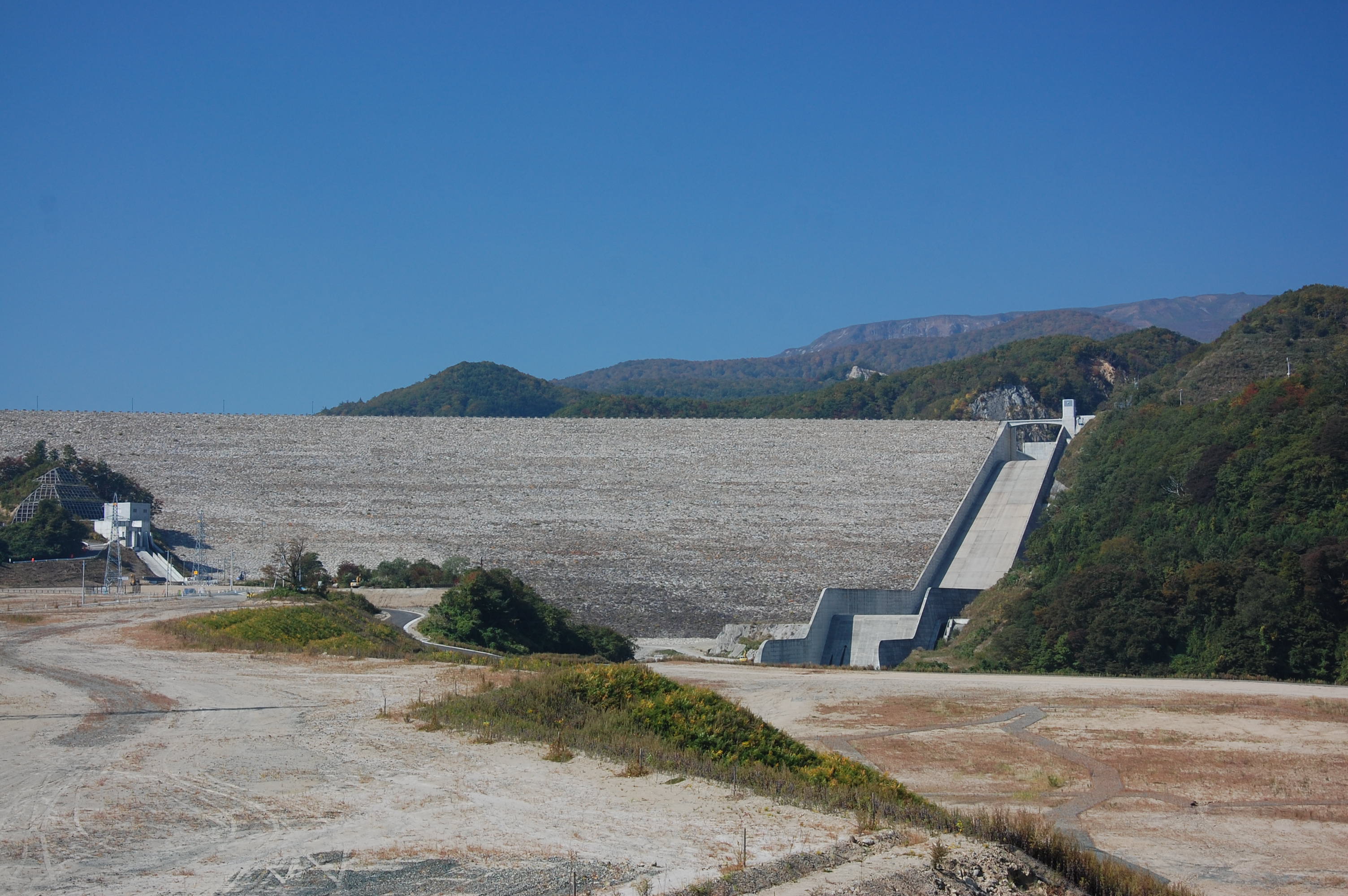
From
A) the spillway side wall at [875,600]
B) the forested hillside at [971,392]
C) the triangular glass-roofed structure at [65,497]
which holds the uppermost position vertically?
the forested hillside at [971,392]

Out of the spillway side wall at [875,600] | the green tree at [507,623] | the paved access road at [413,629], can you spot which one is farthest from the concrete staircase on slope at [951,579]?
the paved access road at [413,629]

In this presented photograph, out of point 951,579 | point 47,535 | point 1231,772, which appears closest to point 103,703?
point 1231,772

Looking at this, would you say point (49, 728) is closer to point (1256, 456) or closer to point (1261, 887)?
point (1261, 887)

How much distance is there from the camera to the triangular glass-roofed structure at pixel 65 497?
33438 millimetres

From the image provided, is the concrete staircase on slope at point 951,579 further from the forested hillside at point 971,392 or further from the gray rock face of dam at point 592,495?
the forested hillside at point 971,392

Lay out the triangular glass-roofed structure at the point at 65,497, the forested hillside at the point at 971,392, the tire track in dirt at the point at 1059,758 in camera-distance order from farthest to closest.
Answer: the forested hillside at the point at 971,392
the triangular glass-roofed structure at the point at 65,497
the tire track in dirt at the point at 1059,758

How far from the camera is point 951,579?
3192 centimetres

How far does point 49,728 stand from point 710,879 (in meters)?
6.41

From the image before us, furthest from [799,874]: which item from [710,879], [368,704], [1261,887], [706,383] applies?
[706,383]

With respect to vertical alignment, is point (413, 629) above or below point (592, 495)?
below

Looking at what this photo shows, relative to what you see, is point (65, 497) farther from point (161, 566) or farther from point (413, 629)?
point (413, 629)

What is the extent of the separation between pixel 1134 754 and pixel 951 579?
68.0ft

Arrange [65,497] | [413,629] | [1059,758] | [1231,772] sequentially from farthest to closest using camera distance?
[65,497] < [413,629] < [1059,758] < [1231,772]

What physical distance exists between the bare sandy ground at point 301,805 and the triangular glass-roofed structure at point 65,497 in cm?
2579
